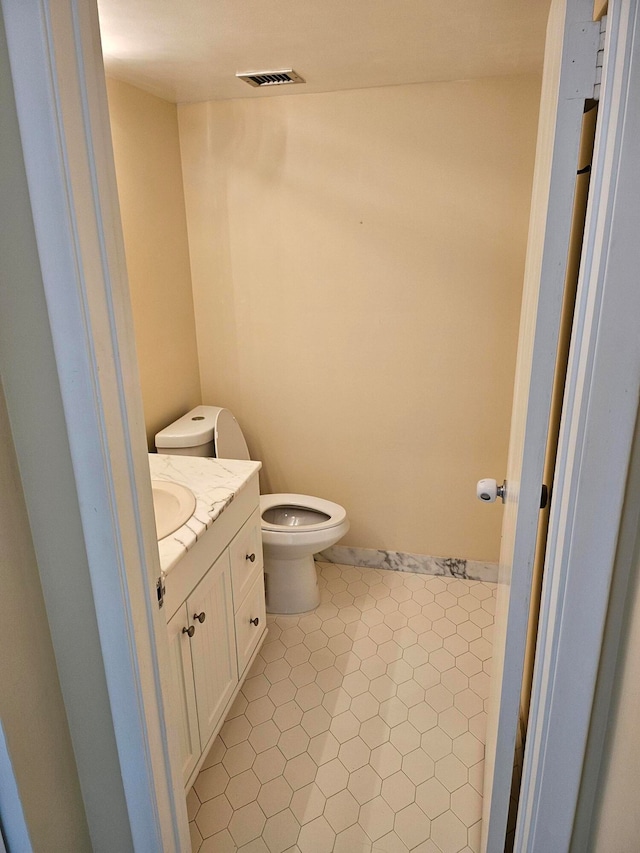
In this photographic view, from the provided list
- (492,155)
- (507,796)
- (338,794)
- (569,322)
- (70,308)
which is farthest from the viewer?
(492,155)

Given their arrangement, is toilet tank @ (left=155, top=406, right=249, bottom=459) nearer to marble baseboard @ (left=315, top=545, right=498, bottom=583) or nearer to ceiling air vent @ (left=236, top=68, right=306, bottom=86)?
marble baseboard @ (left=315, top=545, right=498, bottom=583)

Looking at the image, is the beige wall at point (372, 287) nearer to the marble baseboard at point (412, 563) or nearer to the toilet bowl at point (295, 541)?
the marble baseboard at point (412, 563)

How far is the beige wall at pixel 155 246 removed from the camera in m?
2.27

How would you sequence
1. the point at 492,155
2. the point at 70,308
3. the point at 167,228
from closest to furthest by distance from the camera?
the point at 70,308 < the point at 492,155 < the point at 167,228

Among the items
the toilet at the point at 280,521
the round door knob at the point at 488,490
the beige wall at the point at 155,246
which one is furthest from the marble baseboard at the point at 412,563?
the round door knob at the point at 488,490

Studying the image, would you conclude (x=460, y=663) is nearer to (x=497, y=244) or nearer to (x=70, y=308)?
(x=497, y=244)

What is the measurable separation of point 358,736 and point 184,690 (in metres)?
0.71

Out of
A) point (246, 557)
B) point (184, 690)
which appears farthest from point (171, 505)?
point (184, 690)

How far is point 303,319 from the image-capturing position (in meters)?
2.76

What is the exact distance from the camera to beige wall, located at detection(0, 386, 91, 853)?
0.99 m

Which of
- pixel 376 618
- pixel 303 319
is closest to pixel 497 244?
pixel 303 319

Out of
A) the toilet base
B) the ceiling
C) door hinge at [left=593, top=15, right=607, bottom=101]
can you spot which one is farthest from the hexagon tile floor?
the ceiling

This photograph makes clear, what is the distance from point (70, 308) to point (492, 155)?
201 cm

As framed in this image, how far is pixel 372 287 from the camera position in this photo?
104 inches
